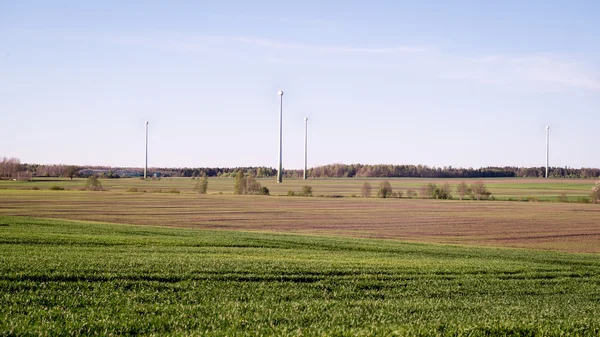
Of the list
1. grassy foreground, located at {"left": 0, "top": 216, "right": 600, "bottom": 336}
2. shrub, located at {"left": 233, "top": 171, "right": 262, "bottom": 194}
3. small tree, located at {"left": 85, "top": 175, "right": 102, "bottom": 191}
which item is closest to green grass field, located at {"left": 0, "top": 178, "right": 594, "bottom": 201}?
shrub, located at {"left": 233, "top": 171, "right": 262, "bottom": 194}

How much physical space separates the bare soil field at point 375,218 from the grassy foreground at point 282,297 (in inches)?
985

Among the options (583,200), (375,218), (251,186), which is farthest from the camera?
(251,186)

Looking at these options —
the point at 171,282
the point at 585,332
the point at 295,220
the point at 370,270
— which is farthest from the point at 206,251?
the point at 295,220

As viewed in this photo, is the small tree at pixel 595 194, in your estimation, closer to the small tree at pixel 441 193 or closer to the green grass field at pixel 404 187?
the green grass field at pixel 404 187

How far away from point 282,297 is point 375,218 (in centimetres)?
5240

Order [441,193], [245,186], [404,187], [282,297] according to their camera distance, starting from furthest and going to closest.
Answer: [404,187] < [245,186] < [441,193] < [282,297]

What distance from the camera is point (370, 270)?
21.2 meters

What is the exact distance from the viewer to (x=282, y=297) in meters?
15.2

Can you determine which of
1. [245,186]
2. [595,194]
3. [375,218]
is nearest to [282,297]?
[375,218]

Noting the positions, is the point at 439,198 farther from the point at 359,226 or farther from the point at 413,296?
the point at 413,296

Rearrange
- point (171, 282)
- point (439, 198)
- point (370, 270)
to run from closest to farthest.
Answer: point (171, 282) < point (370, 270) < point (439, 198)

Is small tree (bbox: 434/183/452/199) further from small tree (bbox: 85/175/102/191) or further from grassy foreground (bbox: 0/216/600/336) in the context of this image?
grassy foreground (bbox: 0/216/600/336)

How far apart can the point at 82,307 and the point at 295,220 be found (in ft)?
166

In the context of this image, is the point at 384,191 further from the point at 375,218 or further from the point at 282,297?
the point at 282,297
